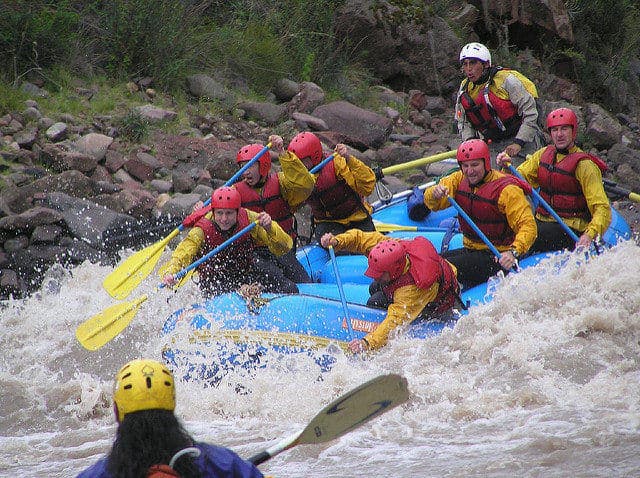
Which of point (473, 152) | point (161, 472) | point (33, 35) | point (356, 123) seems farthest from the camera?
point (356, 123)

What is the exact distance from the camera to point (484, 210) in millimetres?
6434

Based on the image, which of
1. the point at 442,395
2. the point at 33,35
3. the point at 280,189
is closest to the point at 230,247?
the point at 280,189

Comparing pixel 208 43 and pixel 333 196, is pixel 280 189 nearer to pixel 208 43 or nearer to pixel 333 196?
pixel 333 196

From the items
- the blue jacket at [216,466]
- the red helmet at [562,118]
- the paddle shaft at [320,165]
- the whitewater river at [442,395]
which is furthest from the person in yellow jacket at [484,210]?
the blue jacket at [216,466]

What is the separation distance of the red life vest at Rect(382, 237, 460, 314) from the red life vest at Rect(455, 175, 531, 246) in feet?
2.26

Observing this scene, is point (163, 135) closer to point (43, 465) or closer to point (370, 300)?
point (370, 300)

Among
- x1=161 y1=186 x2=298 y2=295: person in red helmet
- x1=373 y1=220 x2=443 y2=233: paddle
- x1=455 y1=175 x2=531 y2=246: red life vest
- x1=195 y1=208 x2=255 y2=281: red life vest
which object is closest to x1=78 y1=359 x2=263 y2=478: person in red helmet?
x1=161 y1=186 x2=298 y2=295: person in red helmet

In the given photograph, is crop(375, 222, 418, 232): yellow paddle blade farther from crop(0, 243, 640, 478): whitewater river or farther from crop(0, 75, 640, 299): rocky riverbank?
crop(0, 75, 640, 299): rocky riverbank

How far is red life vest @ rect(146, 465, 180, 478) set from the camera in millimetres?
2499

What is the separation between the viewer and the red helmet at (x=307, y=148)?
707 cm

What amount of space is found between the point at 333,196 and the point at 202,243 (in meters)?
1.29

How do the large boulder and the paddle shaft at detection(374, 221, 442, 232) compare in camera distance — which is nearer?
the paddle shaft at detection(374, 221, 442, 232)

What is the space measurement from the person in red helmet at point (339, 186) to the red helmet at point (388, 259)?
1.52m

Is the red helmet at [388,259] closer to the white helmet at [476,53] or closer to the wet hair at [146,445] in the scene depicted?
the white helmet at [476,53]
